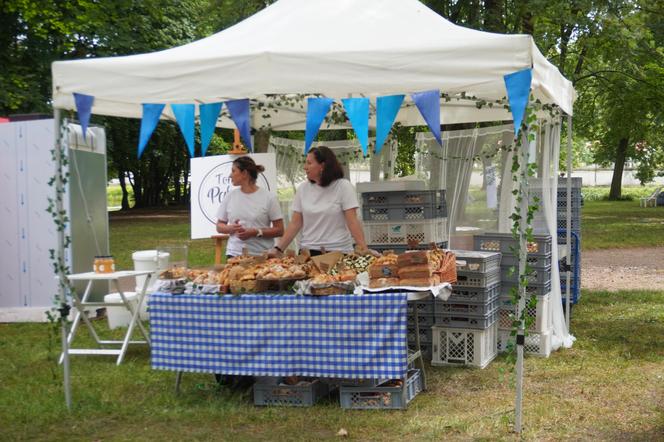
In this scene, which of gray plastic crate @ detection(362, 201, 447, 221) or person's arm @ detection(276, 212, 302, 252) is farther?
gray plastic crate @ detection(362, 201, 447, 221)

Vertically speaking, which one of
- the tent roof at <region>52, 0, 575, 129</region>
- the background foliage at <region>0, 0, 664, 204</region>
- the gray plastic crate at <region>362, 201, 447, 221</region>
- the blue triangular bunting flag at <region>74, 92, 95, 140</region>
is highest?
the background foliage at <region>0, 0, 664, 204</region>

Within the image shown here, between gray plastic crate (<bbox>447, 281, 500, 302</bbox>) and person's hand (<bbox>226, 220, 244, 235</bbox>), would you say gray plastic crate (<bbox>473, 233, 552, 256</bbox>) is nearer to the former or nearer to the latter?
gray plastic crate (<bbox>447, 281, 500, 302</bbox>)

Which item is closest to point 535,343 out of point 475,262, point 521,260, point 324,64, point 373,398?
point 475,262

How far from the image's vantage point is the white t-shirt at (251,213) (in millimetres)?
6621

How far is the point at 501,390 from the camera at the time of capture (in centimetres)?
581

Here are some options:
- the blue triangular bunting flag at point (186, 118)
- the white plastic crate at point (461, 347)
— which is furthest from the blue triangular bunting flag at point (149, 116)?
the white plastic crate at point (461, 347)

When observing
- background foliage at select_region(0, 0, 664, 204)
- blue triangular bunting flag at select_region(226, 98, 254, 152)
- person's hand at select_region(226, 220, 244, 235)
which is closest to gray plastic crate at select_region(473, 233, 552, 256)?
person's hand at select_region(226, 220, 244, 235)

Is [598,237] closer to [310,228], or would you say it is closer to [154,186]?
[310,228]

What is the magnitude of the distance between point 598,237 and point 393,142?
40.3 feet

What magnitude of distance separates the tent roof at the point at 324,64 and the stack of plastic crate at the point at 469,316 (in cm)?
160

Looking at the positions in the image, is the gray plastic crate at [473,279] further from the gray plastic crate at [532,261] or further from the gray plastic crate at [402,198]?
the gray plastic crate at [402,198]

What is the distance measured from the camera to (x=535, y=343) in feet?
22.9

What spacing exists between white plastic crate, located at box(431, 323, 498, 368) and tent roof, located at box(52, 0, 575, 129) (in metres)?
2.14

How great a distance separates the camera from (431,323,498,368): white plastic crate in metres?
6.50
